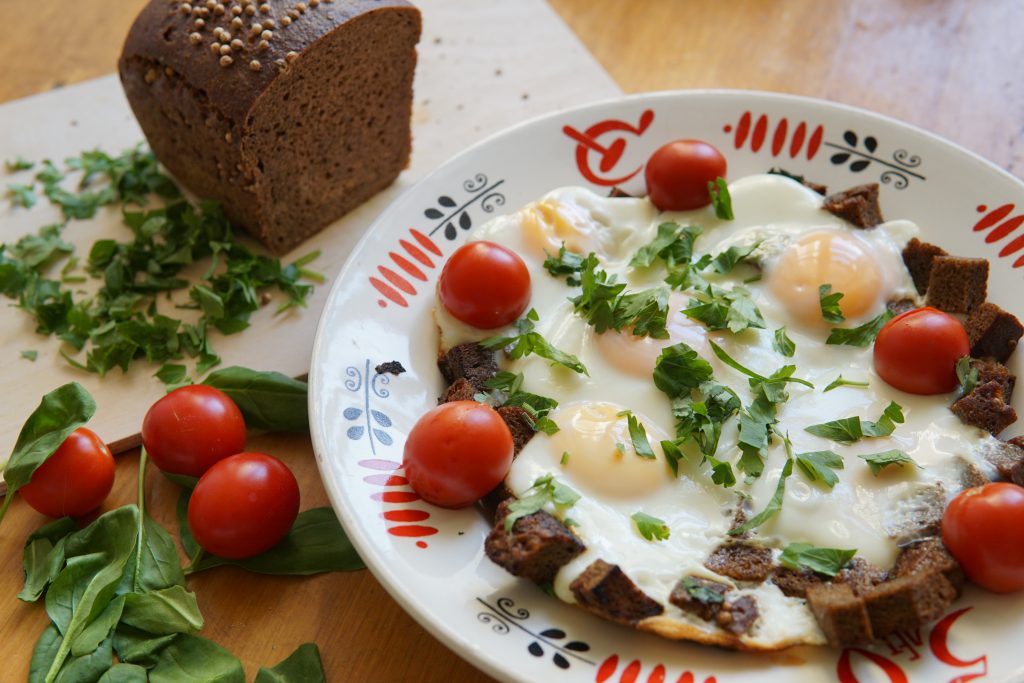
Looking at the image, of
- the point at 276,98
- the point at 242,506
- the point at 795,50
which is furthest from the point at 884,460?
the point at 795,50

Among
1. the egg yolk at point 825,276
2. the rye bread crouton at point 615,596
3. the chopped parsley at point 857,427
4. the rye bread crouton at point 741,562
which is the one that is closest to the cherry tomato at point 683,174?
the egg yolk at point 825,276

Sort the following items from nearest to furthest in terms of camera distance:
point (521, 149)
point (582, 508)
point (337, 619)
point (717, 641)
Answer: point (717, 641)
point (582, 508)
point (337, 619)
point (521, 149)

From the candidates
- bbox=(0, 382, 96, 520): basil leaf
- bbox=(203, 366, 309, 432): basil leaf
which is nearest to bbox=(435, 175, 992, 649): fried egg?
bbox=(203, 366, 309, 432): basil leaf

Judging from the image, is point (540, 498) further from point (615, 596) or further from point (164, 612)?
point (164, 612)

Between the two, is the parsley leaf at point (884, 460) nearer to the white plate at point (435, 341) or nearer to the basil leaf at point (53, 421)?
the white plate at point (435, 341)

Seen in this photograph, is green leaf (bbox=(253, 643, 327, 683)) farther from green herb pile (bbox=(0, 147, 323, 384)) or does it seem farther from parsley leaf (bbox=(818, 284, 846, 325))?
parsley leaf (bbox=(818, 284, 846, 325))

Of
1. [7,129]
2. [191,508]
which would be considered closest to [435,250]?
[191,508]

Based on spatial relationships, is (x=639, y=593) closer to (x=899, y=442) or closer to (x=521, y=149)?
(x=899, y=442)
